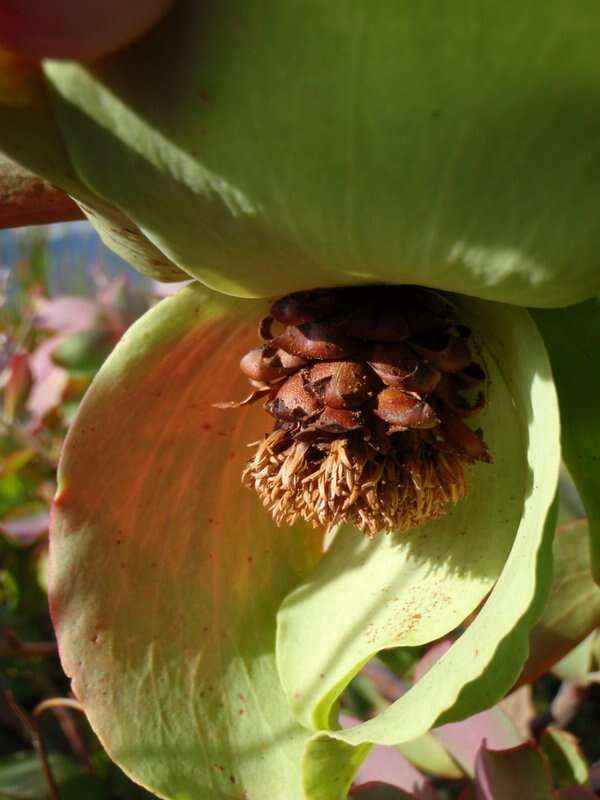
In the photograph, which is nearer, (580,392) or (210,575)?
(580,392)

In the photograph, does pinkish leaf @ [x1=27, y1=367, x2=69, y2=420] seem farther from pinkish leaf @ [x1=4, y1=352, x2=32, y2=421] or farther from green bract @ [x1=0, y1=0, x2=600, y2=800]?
green bract @ [x1=0, y1=0, x2=600, y2=800]

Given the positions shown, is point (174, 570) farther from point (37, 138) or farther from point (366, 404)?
point (37, 138)

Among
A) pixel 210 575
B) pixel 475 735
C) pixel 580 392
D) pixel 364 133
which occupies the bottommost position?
pixel 475 735

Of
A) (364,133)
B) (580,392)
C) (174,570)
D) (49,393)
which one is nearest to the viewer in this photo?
(364,133)

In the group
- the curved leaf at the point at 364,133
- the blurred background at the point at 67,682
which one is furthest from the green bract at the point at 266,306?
the blurred background at the point at 67,682

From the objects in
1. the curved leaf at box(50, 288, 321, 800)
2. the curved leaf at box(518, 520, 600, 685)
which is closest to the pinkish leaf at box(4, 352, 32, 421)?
the curved leaf at box(50, 288, 321, 800)

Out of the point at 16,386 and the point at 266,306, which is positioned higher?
the point at 266,306

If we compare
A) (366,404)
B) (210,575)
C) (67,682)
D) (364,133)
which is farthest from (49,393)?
(364,133)
